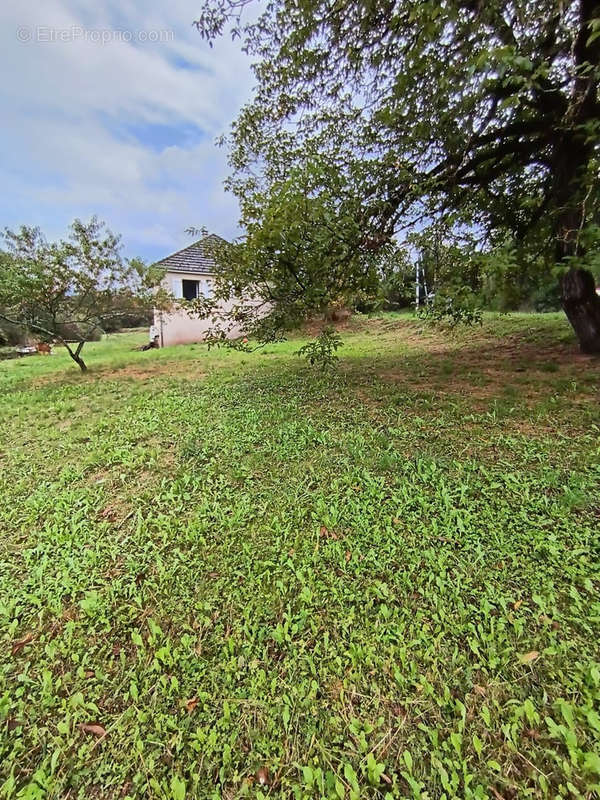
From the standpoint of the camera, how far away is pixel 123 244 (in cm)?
684

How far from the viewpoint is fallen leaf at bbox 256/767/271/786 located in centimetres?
103

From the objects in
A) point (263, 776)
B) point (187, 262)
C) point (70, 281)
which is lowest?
point (263, 776)

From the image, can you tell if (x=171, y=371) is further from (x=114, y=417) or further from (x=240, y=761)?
(x=240, y=761)

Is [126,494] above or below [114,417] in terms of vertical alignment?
below

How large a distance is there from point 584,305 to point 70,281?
320 inches

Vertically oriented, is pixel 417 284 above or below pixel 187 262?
below

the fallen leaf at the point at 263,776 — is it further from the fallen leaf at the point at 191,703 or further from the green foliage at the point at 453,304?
the green foliage at the point at 453,304

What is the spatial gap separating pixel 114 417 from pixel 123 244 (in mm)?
4651

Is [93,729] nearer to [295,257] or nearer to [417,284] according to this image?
[295,257]

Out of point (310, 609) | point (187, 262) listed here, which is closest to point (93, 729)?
point (310, 609)

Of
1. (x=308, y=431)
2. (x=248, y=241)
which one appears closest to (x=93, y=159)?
(x=248, y=241)

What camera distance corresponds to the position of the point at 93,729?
3.83 feet

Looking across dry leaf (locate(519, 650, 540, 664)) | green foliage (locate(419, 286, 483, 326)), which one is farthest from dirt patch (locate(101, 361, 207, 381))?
dry leaf (locate(519, 650, 540, 664))

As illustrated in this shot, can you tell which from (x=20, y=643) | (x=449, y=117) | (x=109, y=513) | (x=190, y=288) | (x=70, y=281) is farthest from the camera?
(x=190, y=288)
